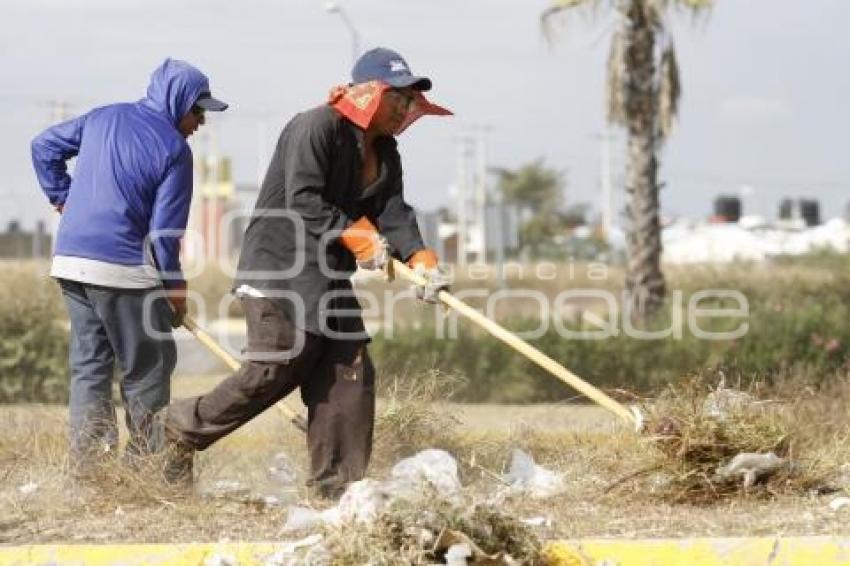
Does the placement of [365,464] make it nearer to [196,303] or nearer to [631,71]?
[631,71]

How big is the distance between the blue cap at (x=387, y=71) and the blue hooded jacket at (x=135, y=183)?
795 mm

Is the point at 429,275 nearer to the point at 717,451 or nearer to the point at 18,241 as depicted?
the point at 717,451

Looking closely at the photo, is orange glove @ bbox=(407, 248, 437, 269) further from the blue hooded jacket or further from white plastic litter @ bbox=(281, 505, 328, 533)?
white plastic litter @ bbox=(281, 505, 328, 533)

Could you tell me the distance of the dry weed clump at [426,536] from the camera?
14.7 ft

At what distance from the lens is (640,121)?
18.5m

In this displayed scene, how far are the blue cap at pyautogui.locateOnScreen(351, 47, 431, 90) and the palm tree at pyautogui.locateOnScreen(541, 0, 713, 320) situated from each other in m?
12.1

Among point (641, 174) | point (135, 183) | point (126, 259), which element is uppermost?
point (641, 174)

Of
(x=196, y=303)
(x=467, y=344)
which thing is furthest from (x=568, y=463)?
(x=196, y=303)

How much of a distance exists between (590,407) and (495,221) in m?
15.0

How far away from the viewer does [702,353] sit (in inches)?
583

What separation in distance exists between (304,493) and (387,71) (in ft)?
5.48

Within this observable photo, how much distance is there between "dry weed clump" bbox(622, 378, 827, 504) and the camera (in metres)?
5.79

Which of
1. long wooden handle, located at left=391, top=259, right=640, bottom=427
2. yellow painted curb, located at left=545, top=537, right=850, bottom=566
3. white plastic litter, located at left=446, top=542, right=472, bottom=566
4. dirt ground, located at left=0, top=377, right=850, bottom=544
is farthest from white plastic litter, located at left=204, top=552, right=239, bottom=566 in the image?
long wooden handle, located at left=391, top=259, right=640, bottom=427

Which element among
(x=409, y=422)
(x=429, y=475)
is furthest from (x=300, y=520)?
(x=409, y=422)
